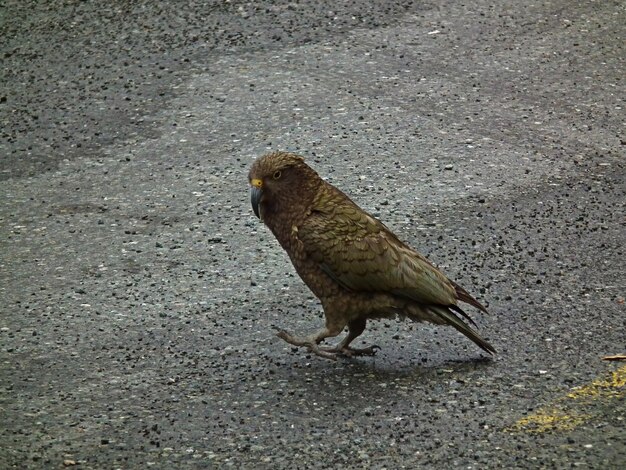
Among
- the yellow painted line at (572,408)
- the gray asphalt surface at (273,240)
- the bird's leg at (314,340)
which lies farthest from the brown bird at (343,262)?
the yellow painted line at (572,408)

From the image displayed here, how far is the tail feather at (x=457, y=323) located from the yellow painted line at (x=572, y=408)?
463 millimetres

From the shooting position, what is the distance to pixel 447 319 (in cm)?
536

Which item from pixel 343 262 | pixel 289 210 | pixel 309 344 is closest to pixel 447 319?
pixel 343 262

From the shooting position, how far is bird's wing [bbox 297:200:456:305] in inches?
211

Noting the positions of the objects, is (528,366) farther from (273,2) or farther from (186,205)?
(273,2)

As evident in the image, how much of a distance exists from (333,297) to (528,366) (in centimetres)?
101

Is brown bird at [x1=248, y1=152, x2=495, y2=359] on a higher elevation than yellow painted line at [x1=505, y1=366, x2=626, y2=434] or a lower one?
higher

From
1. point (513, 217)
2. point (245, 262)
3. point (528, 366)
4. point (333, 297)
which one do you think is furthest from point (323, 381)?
point (513, 217)

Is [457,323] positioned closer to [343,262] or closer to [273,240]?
[343,262]

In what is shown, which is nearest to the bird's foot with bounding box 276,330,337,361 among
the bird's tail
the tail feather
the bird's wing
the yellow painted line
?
the bird's wing

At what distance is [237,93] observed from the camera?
8.62 meters

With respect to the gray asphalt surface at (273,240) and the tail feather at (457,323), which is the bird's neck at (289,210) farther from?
the tail feather at (457,323)

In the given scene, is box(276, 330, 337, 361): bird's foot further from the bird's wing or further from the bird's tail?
the bird's tail

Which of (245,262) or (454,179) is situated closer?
(245,262)
